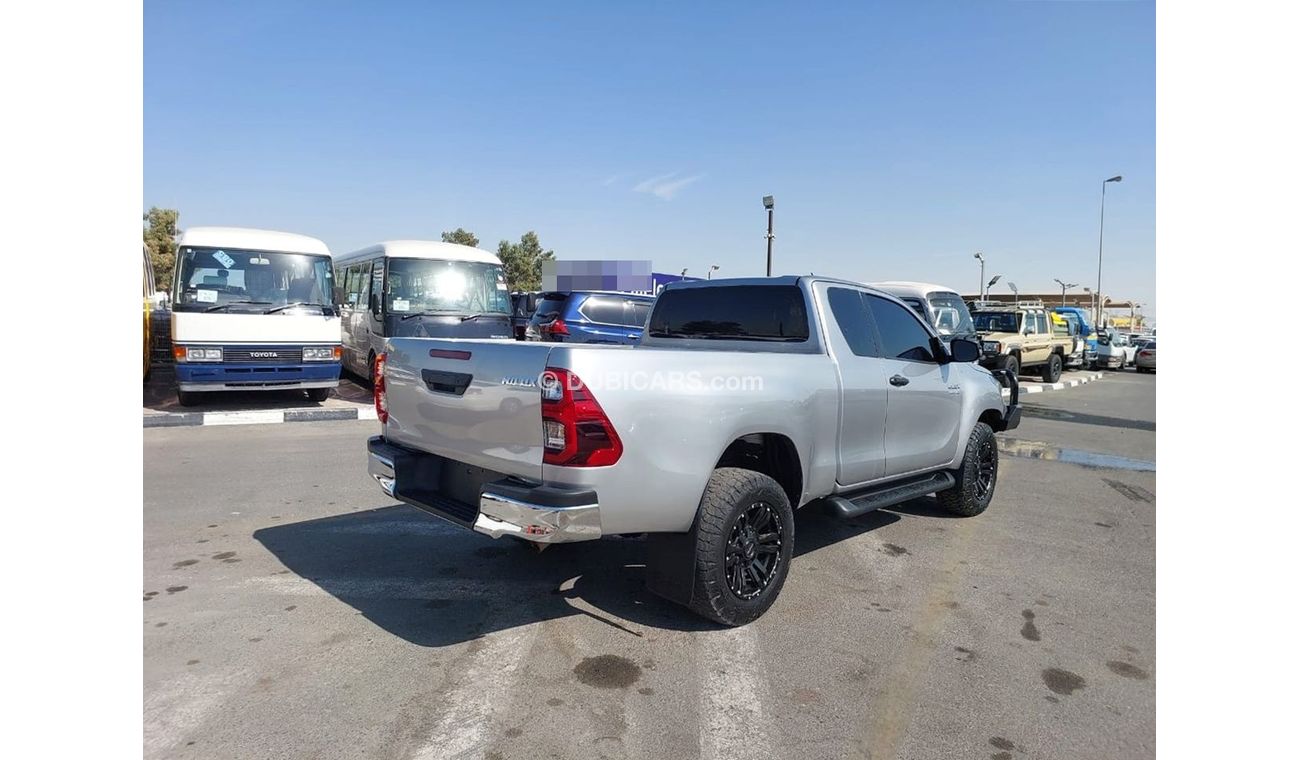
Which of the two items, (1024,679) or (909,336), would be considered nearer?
(1024,679)

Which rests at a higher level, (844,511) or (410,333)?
(410,333)

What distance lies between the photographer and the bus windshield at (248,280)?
1059 centimetres

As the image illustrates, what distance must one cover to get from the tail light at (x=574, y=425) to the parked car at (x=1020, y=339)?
16520 mm

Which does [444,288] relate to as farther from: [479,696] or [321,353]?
[479,696]

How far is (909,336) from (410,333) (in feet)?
29.2

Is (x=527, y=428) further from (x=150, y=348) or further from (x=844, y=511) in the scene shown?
(x=150, y=348)

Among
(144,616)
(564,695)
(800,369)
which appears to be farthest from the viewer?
(800,369)

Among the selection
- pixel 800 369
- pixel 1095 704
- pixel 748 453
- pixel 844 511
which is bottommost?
pixel 1095 704

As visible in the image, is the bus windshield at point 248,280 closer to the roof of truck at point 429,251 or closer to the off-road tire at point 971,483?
the roof of truck at point 429,251

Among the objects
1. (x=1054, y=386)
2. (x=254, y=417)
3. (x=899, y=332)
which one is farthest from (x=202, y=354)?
(x=1054, y=386)

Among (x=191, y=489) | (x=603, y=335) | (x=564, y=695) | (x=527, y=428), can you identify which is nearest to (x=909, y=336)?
(x=527, y=428)

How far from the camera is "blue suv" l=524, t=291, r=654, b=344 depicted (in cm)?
1545

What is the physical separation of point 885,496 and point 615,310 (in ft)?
37.9

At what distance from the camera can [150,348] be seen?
13.9 meters
